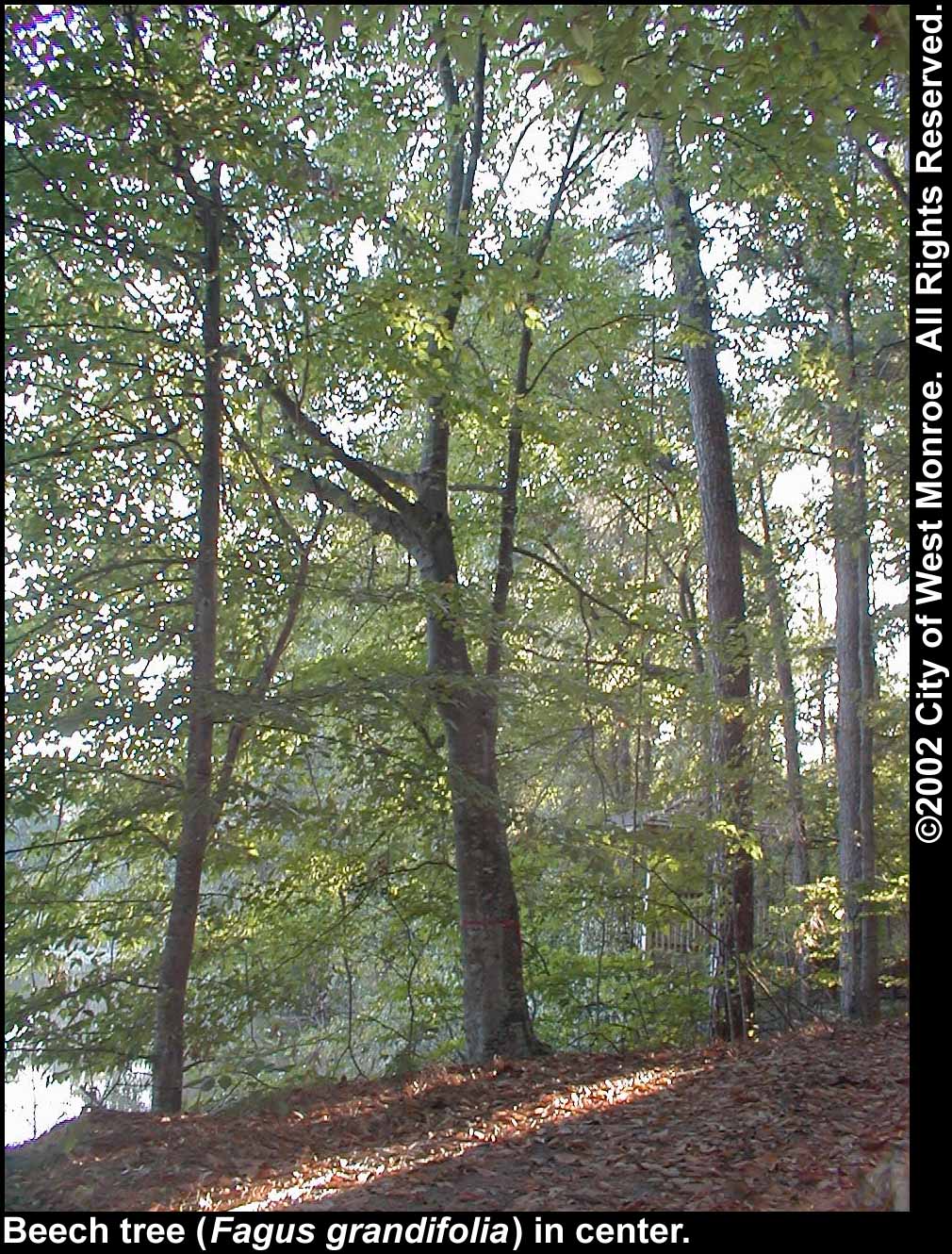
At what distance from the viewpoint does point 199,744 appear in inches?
273

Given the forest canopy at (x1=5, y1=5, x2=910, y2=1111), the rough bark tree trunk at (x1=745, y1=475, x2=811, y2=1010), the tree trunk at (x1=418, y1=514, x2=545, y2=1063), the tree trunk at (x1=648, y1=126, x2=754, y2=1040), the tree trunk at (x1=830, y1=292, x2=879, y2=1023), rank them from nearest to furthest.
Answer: the forest canopy at (x1=5, y1=5, x2=910, y2=1111), the tree trunk at (x1=418, y1=514, x2=545, y2=1063), the tree trunk at (x1=648, y1=126, x2=754, y2=1040), the tree trunk at (x1=830, y1=292, x2=879, y2=1023), the rough bark tree trunk at (x1=745, y1=475, x2=811, y2=1010)

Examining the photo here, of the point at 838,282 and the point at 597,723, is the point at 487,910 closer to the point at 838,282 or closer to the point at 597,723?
the point at 597,723

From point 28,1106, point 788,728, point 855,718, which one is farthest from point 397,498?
point 788,728

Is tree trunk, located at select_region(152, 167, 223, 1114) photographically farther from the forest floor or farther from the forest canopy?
the forest floor

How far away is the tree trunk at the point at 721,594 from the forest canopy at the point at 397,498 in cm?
5

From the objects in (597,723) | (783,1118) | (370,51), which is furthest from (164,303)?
(783,1118)

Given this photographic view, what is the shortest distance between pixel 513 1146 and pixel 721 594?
21.4 feet

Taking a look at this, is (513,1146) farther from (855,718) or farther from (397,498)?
(855,718)

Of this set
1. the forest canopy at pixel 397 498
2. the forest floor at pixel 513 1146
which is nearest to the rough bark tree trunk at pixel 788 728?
the forest canopy at pixel 397 498

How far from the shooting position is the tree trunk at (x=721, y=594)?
947cm

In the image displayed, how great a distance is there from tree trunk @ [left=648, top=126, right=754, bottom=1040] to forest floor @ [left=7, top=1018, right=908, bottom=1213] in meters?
1.69

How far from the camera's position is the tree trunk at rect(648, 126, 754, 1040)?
31.1 feet

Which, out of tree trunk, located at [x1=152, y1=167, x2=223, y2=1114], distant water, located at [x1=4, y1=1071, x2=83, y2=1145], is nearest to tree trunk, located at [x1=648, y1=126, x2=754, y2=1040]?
tree trunk, located at [x1=152, y1=167, x2=223, y2=1114]
